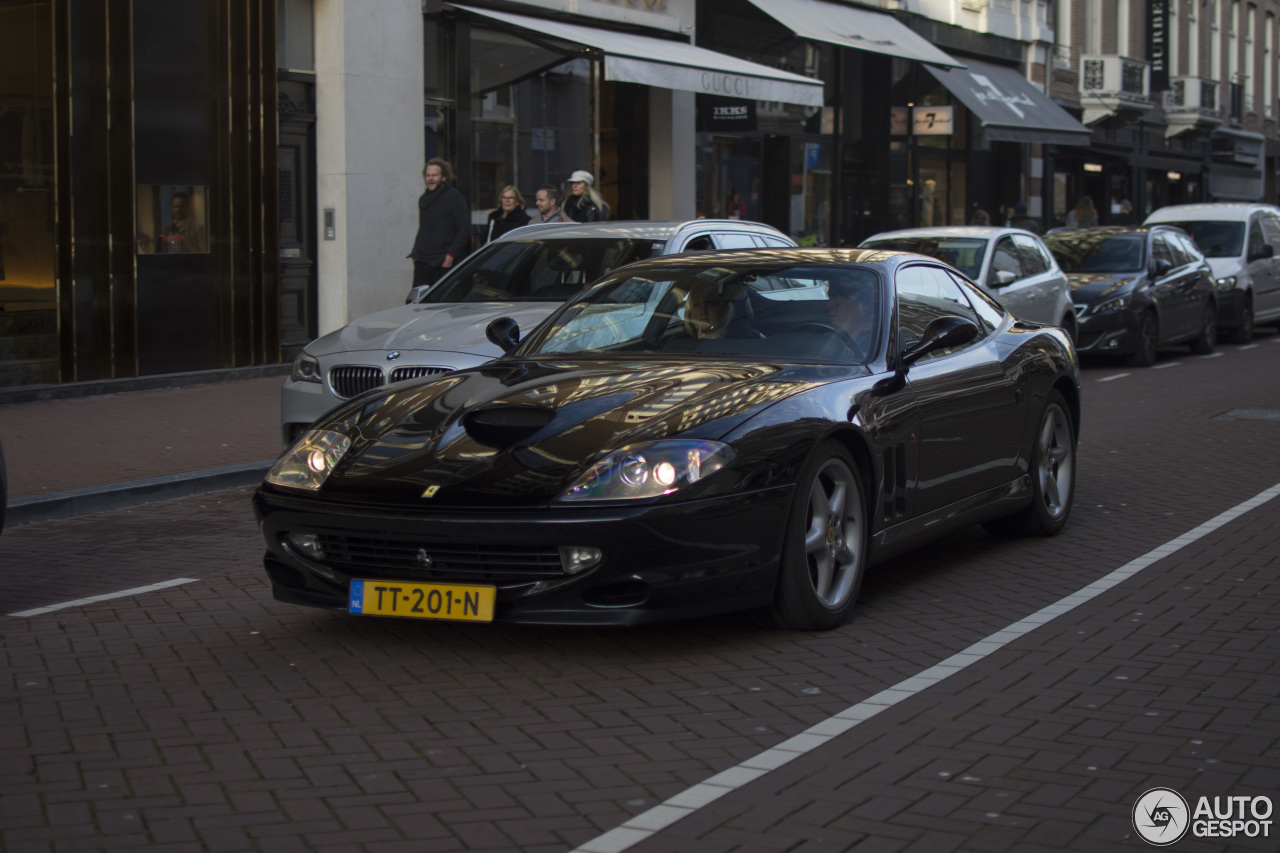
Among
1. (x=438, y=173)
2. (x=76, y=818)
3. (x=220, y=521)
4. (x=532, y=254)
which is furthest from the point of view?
(x=438, y=173)

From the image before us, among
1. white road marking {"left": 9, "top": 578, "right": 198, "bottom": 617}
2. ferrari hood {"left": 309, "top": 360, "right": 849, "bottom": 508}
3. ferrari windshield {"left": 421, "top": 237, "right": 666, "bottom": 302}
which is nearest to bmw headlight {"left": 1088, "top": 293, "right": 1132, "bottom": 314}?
ferrari windshield {"left": 421, "top": 237, "right": 666, "bottom": 302}

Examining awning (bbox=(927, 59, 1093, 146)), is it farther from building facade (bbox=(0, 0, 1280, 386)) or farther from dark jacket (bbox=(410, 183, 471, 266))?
dark jacket (bbox=(410, 183, 471, 266))

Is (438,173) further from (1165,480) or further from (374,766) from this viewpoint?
(374,766)

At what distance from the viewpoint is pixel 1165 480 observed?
32.0 ft

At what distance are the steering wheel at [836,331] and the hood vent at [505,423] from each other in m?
1.36

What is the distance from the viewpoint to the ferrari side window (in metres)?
6.81

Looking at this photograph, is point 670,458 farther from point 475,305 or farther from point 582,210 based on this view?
point 582,210

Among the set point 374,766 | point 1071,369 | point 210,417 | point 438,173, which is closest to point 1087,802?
point 374,766

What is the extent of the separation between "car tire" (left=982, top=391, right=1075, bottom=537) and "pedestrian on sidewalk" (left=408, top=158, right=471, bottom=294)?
790 centimetres

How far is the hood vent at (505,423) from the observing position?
552cm

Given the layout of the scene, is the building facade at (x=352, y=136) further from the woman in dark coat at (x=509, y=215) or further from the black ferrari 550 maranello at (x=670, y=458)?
the black ferrari 550 maranello at (x=670, y=458)

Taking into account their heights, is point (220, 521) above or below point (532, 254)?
below

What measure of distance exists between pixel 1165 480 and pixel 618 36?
1221cm

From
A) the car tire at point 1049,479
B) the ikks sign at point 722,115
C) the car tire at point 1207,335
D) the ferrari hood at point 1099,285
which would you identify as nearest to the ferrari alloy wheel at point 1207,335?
the car tire at point 1207,335
